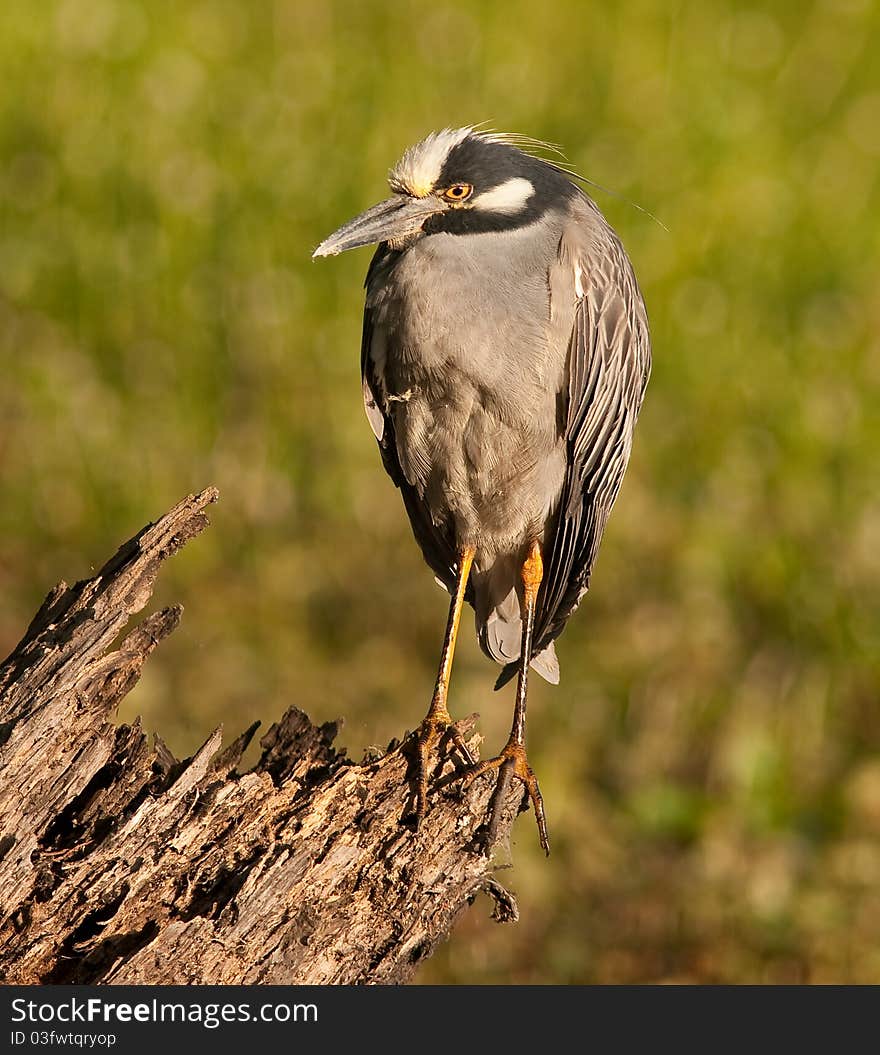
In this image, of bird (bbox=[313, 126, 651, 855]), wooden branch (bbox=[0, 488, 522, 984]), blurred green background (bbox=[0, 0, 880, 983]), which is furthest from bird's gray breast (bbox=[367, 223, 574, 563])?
blurred green background (bbox=[0, 0, 880, 983])

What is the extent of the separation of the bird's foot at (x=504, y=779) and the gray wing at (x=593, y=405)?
61 centimetres

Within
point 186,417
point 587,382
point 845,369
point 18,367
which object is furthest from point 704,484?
point 18,367

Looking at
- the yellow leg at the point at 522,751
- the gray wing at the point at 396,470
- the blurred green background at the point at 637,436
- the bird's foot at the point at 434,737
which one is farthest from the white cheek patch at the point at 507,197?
the blurred green background at the point at 637,436

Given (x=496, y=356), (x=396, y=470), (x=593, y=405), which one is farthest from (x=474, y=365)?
(x=396, y=470)

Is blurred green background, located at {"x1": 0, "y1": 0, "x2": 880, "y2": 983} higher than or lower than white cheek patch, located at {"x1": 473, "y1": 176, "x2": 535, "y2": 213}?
higher

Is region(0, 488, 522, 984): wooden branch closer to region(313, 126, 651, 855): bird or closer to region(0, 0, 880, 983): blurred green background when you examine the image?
region(313, 126, 651, 855): bird

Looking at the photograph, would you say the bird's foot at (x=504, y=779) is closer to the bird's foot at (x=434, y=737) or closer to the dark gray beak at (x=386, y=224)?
the bird's foot at (x=434, y=737)

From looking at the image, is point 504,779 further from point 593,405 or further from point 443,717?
point 593,405

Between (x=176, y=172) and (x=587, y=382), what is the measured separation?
415 cm

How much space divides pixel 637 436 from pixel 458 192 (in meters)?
3.36

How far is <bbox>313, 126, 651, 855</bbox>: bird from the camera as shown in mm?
3621

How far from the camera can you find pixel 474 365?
3.62 meters

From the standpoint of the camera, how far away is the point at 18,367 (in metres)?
6.87

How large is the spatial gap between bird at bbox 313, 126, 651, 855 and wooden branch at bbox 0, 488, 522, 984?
0.89 feet
